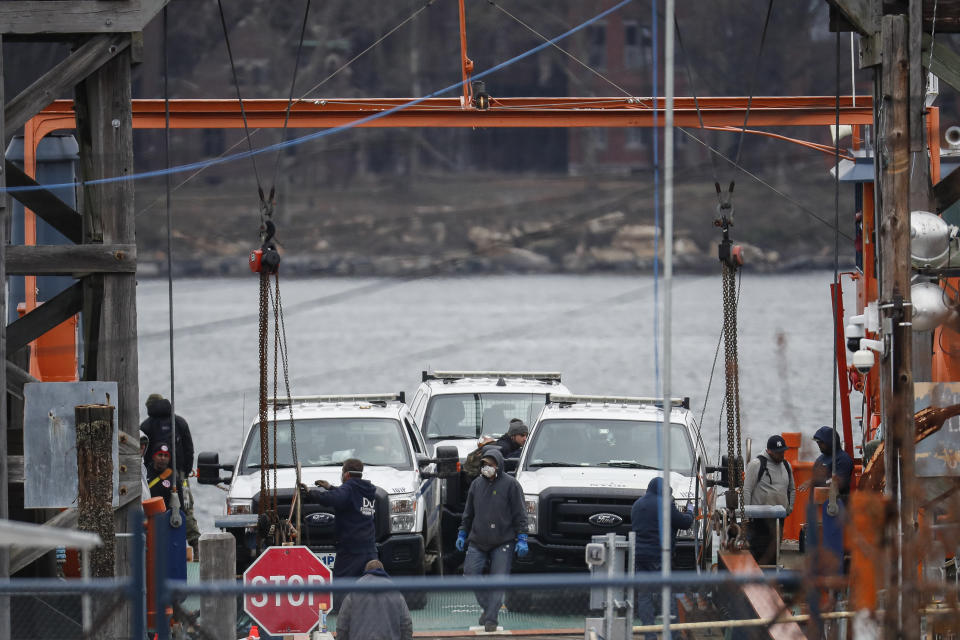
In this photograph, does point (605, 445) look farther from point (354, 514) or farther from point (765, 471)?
point (354, 514)

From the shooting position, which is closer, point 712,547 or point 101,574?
point 101,574

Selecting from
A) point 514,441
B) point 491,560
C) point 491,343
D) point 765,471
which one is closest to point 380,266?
point 491,343

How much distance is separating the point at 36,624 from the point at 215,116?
8042 mm

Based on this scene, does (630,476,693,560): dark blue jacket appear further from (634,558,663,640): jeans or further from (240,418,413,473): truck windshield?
(240,418,413,473): truck windshield

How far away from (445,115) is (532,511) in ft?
18.2

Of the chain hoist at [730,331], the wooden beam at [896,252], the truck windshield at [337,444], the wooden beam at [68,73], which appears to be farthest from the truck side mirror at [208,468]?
the wooden beam at [896,252]

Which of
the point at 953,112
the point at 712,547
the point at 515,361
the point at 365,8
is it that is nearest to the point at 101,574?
the point at 712,547

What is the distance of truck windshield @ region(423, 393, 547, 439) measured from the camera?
59.6 ft

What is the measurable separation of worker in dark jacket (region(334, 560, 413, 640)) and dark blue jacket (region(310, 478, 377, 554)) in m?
2.84

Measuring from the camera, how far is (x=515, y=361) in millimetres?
70688

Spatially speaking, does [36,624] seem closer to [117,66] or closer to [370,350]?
[117,66]

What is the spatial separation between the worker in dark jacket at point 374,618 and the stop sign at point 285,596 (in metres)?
0.22

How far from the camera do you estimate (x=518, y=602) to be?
12.3m

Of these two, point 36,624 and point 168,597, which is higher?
point 168,597
